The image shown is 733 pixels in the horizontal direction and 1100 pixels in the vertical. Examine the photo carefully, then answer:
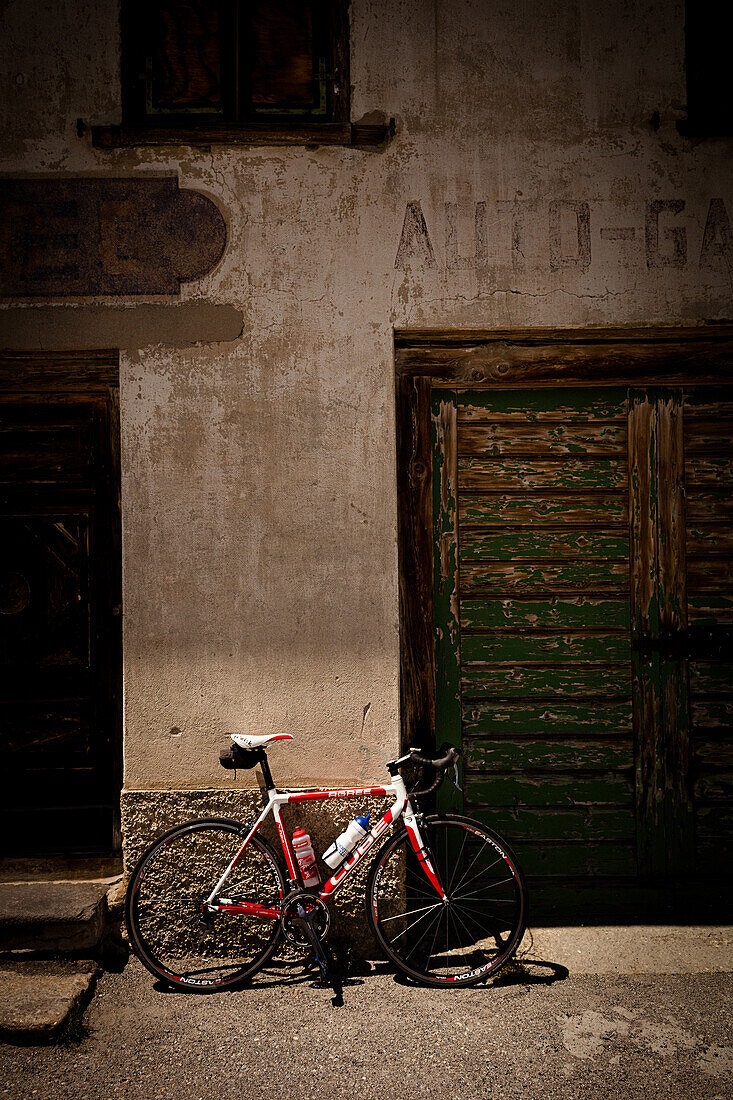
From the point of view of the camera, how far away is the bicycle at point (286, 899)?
3.60 m

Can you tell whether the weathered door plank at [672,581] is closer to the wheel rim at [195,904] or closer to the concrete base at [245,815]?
the concrete base at [245,815]

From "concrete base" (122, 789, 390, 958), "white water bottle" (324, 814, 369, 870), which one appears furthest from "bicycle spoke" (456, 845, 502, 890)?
"white water bottle" (324, 814, 369, 870)

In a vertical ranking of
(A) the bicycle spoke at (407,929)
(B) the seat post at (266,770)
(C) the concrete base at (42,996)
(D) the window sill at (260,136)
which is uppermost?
(D) the window sill at (260,136)

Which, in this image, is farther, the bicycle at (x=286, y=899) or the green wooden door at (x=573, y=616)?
the green wooden door at (x=573, y=616)

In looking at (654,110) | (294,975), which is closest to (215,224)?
(654,110)

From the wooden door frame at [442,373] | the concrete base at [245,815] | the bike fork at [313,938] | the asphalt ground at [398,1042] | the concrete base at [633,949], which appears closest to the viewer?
the asphalt ground at [398,1042]

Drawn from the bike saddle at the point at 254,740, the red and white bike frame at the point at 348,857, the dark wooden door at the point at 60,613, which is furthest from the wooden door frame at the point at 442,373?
the dark wooden door at the point at 60,613

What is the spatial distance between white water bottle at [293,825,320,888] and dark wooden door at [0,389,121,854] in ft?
4.11

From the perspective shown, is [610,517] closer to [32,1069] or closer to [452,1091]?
[452,1091]

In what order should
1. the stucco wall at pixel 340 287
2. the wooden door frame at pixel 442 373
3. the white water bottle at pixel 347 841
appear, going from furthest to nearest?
the wooden door frame at pixel 442 373 → the stucco wall at pixel 340 287 → the white water bottle at pixel 347 841

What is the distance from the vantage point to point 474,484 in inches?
169

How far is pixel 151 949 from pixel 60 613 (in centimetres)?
187

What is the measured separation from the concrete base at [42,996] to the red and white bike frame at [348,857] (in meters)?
0.68

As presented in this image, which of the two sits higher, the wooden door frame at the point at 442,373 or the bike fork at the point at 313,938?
the wooden door frame at the point at 442,373
